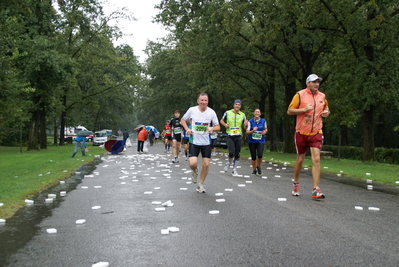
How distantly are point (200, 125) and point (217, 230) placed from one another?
418cm

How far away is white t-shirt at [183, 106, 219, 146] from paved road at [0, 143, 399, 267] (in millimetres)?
1174

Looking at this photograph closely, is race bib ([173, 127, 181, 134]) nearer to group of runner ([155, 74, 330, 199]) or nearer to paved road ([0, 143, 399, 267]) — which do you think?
group of runner ([155, 74, 330, 199])

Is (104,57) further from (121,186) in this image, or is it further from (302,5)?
(121,186)

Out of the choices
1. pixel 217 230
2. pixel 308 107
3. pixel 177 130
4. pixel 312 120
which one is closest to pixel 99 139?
pixel 177 130

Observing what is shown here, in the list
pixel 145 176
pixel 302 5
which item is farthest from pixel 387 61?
pixel 145 176

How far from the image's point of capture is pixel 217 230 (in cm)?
617

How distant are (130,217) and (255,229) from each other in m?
2.11

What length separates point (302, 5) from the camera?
23438 mm

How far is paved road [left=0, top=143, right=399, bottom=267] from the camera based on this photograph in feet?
16.0

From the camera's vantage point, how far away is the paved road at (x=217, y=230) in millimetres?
4871

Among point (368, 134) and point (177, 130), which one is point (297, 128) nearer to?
point (177, 130)

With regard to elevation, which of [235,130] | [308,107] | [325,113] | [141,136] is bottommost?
[141,136]

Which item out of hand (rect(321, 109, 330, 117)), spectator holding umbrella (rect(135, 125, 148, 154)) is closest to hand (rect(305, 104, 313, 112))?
hand (rect(321, 109, 330, 117))

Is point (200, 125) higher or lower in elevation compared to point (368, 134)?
higher
